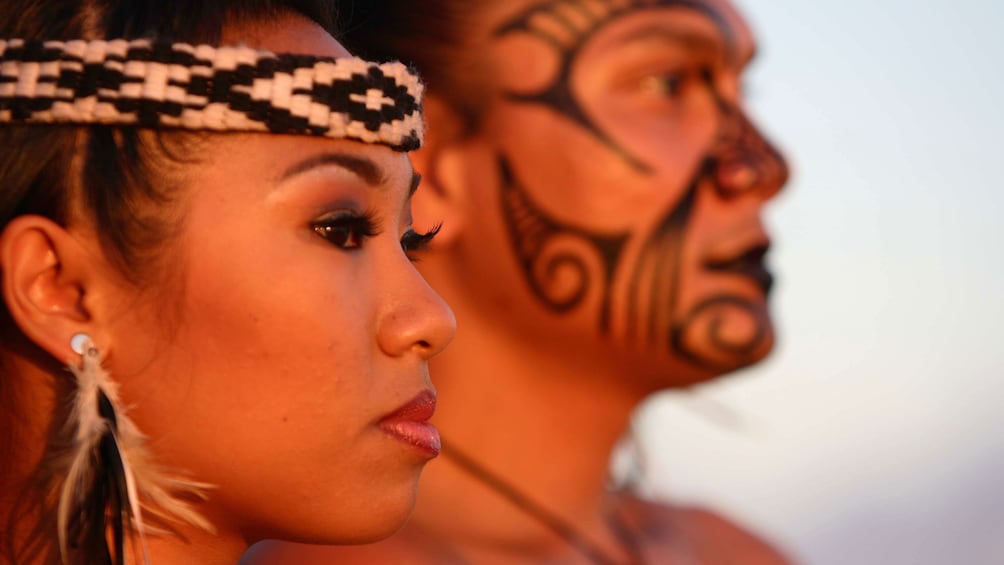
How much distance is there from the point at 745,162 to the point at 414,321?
1.27 m

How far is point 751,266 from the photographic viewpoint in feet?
9.27

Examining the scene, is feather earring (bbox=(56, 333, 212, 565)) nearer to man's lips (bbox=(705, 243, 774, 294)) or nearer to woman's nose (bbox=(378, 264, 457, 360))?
woman's nose (bbox=(378, 264, 457, 360))

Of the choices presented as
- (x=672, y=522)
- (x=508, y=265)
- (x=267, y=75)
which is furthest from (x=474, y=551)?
(x=267, y=75)

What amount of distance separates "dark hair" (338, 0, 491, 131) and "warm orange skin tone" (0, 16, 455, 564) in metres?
1.12

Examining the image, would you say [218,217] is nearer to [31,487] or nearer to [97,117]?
[97,117]

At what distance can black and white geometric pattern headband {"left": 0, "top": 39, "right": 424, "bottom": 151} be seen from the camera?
166cm

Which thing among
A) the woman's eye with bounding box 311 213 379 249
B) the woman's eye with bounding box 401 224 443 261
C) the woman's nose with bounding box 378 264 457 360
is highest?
the woman's eye with bounding box 401 224 443 261

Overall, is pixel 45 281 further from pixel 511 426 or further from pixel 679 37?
pixel 679 37

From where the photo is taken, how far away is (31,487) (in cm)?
169

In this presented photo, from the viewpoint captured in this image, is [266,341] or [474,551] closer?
[266,341]

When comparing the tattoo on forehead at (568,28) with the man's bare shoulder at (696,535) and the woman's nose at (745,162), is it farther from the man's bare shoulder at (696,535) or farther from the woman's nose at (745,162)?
the man's bare shoulder at (696,535)

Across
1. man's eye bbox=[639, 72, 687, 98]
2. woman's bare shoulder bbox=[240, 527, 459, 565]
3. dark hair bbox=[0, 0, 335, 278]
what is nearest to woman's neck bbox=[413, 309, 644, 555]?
woman's bare shoulder bbox=[240, 527, 459, 565]

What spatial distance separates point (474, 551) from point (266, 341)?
1.12 meters

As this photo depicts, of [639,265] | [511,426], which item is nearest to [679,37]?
[639,265]
